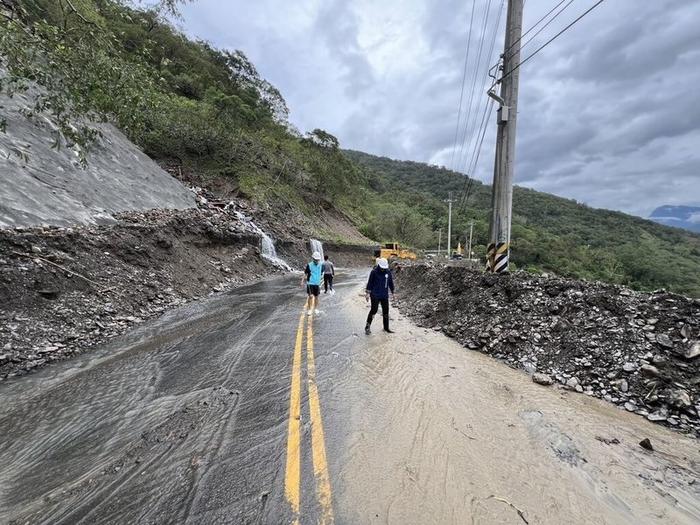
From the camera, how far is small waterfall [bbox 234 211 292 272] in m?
26.0

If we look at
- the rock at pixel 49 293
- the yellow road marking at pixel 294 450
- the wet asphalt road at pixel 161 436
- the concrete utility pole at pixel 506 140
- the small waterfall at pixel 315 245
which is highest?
the concrete utility pole at pixel 506 140

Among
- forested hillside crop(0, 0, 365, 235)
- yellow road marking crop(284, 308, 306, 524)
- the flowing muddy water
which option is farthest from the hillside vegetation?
the flowing muddy water

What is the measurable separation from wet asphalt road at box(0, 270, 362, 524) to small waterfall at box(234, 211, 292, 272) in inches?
739

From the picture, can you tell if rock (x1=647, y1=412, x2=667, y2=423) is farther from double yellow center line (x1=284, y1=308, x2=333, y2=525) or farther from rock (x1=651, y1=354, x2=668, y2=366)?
double yellow center line (x1=284, y1=308, x2=333, y2=525)

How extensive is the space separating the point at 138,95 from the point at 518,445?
691 centimetres

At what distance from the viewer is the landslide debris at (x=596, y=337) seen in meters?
4.94

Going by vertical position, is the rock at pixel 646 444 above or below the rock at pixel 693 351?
below

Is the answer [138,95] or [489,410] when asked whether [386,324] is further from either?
[138,95]

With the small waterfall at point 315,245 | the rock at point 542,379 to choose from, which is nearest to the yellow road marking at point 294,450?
the rock at point 542,379

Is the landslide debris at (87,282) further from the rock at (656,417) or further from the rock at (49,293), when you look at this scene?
the rock at (656,417)

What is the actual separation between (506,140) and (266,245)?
20.1 metres

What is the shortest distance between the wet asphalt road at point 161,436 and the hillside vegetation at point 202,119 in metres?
3.52

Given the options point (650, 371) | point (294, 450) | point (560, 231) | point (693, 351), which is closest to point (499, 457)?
point (294, 450)

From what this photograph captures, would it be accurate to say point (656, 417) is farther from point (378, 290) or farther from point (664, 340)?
point (378, 290)
